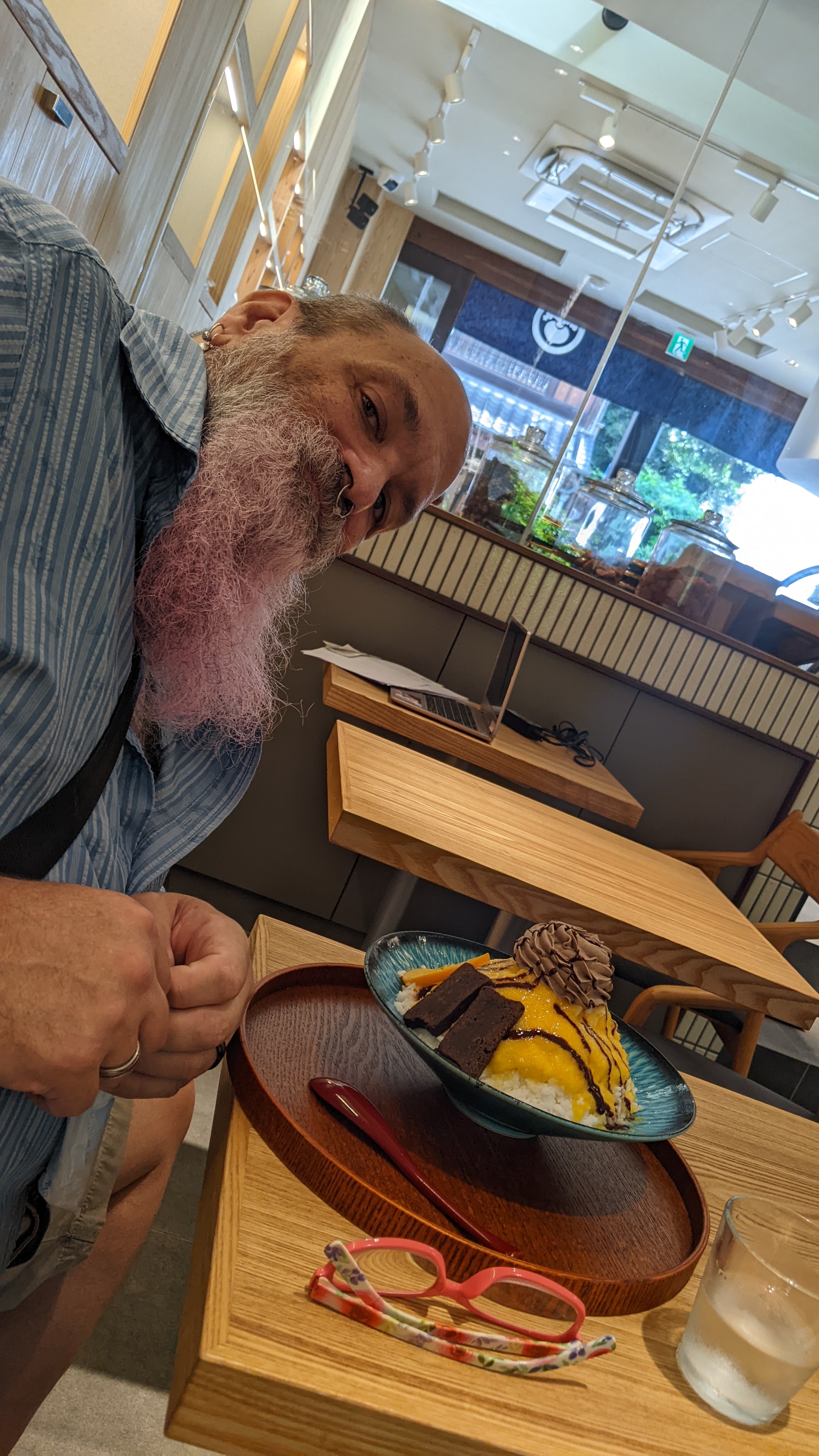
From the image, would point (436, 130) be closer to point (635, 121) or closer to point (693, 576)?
point (635, 121)

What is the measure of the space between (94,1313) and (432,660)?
1.95 m

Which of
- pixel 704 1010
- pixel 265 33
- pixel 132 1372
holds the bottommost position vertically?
pixel 132 1372

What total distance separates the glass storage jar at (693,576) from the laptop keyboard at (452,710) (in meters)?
0.89

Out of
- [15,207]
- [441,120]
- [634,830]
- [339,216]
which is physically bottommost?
[634,830]

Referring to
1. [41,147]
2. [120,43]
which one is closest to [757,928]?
[41,147]

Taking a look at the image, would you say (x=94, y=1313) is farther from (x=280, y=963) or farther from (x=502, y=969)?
(x=502, y=969)

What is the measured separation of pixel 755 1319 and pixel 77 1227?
597 mm

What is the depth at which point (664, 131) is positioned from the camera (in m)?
4.63

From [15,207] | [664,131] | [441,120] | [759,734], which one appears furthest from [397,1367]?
[441,120]

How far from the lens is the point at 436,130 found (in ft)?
17.6

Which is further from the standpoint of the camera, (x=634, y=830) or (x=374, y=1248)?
(x=634, y=830)

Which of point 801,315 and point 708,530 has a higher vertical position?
point 801,315

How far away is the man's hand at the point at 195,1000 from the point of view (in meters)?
0.67

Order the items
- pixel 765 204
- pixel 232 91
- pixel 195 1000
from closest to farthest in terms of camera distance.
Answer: pixel 195 1000, pixel 232 91, pixel 765 204
